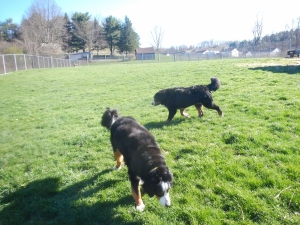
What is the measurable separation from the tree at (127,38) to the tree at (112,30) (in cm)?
158

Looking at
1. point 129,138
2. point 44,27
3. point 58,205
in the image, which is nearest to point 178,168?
point 129,138

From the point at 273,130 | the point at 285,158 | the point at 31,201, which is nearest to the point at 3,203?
the point at 31,201

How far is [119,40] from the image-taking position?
7469 centimetres

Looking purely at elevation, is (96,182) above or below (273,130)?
below

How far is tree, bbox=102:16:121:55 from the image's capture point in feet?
239

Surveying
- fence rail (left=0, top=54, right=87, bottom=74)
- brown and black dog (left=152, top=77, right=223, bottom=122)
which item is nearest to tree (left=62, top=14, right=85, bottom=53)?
fence rail (left=0, top=54, right=87, bottom=74)

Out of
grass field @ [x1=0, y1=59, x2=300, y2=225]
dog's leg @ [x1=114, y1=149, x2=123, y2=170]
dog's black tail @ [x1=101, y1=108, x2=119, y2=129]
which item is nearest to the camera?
grass field @ [x1=0, y1=59, x2=300, y2=225]

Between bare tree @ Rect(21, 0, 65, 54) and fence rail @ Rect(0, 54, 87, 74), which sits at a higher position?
bare tree @ Rect(21, 0, 65, 54)

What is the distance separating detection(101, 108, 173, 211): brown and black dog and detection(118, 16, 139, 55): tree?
74068 millimetres

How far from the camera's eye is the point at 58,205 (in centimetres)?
373

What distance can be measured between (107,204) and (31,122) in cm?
671

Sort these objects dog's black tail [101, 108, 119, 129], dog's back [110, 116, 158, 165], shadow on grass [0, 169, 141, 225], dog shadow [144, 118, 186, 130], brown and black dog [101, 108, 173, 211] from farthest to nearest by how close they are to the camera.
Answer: dog shadow [144, 118, 186, 130] < dog's black tail [101, 108, 119, 129] < dog's back [110, 116, 158, 165] < shadow on grass [0, 169, 141, 225] < brown and black dog [101, 108, 173, 211]

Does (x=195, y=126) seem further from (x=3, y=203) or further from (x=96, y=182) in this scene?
(x=3, y=203)

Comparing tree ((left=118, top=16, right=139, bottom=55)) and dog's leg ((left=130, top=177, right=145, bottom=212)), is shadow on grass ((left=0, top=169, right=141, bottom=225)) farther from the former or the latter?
tree ((left=118, top=16, right=139, bottom=55))
